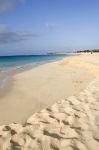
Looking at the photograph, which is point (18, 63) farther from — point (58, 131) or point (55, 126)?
point (58, 131)

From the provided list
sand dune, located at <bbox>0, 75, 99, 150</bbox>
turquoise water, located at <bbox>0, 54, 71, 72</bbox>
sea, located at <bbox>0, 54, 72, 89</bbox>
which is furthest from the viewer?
turquoise water, located at <bbox>0, 54, 71, 72</bbox>

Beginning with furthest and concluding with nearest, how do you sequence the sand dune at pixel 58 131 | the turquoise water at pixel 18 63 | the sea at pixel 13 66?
the turquoise water at pixel 18 63
the sea at pixel 13 66
the sand dune at pixel 58 131

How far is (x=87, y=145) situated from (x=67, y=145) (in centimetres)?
32

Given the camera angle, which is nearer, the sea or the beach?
the beach

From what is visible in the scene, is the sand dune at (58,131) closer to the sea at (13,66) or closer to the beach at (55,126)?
the beach at (55,126)

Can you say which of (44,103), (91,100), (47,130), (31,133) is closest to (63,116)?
(47,130)

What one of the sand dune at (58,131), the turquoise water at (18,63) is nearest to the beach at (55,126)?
the sand dune at (58,131)

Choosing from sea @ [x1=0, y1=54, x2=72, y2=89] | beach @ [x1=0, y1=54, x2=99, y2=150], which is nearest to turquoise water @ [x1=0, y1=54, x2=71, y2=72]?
sea @ [x1=0, y1=54, x2=72, y2=89]

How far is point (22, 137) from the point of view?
3.19m

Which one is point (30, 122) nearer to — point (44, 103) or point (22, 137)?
point (22, 137)

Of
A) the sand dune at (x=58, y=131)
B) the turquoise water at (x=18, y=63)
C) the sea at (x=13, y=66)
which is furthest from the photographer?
the turquoise water at (x=18, y=63)

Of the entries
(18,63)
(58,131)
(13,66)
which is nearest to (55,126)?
(58,131)

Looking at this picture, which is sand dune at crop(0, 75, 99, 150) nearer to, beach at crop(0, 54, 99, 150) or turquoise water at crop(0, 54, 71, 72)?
beach at crop(0, 54, 99, 150)

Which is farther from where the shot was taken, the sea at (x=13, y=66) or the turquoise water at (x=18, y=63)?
the turquoise water at (x=18, y=63)
